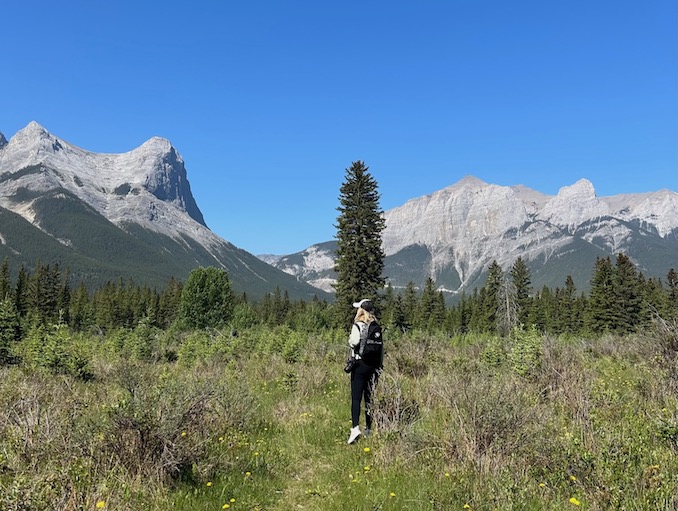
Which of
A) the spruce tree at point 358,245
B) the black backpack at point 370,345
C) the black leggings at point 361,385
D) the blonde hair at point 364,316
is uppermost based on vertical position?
the spruce tree at point 358,245

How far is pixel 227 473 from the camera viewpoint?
5855 mm

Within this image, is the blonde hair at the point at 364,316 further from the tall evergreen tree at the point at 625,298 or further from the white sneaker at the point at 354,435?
the tall evergreen tree at the point at 625,298

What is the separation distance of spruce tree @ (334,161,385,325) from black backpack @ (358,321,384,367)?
A: 27.1 metres

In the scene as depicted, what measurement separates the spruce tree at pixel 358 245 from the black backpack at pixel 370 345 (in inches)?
1067

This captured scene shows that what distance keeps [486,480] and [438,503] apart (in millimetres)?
667

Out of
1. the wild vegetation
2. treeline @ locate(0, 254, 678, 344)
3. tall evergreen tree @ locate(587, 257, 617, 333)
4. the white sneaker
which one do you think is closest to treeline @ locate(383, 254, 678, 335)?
tall evergreen tree @ locate(587, 257, 617, 333)

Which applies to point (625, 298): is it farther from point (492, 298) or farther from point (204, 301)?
point (204, 301)

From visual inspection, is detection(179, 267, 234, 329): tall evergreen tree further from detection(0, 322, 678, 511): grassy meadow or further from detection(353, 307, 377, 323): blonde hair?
detection(353, 307, 377, 323): blonde hair

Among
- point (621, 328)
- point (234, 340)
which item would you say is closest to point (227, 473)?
point (234, 340)

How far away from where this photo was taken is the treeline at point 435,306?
56406mm

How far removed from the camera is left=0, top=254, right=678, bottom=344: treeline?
56.4m

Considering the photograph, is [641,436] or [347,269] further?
[347,269]

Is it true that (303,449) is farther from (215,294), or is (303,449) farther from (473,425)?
(215,294)

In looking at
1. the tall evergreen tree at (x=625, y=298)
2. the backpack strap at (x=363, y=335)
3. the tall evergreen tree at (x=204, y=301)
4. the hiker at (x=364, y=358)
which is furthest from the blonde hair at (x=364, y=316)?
the tall evergreen tree at (x=625, y=298)
